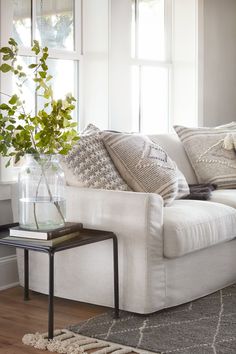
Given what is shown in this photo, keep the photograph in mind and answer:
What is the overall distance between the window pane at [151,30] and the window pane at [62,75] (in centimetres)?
89

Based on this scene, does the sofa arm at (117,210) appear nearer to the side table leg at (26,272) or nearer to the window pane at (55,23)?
the side table leg at (26,272)

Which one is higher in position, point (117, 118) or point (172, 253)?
point (117, 118)

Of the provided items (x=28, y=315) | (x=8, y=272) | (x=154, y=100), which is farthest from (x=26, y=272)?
(x=154, y=100)

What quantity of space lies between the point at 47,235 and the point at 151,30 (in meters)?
2.90

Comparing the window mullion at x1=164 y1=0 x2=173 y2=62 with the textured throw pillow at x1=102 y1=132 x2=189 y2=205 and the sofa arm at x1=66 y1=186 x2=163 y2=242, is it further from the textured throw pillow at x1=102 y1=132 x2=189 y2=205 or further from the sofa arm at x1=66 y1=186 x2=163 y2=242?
the sofa arm at x1=66 y1=186 x2=163 y2=242

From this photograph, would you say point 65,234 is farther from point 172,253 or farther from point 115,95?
point 115,95

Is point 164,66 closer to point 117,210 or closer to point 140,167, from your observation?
point 140,167

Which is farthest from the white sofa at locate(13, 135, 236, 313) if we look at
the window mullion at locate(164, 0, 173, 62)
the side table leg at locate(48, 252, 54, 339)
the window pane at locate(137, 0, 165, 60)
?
the window mullion at locate(164, 0, 173, 62)

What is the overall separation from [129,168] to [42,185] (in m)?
0.77

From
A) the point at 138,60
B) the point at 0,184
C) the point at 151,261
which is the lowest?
the point at 151,261

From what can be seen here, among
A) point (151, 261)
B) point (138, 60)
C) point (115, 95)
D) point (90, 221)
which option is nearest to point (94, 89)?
point (115, 95)

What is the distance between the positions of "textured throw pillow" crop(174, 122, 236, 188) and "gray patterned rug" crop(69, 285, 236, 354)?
3.90 feet

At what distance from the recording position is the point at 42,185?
349 centimetres

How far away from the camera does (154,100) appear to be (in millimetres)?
5906
